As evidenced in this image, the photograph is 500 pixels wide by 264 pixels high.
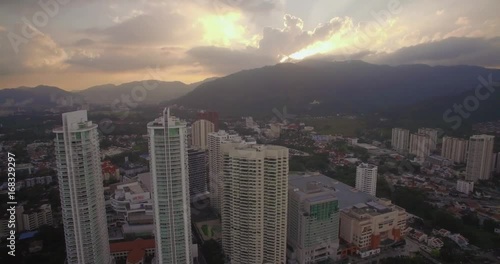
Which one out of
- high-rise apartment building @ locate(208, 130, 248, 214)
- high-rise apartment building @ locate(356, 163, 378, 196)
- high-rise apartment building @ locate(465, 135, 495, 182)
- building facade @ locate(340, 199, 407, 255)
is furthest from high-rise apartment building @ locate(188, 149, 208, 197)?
high-rise apartment building @ locate(465, 135, 495, 182)

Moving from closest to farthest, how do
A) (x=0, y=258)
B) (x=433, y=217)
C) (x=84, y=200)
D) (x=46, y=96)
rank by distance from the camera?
(x=84, y=200) → (x=0, y=258) → (x=433, y=217) → (x=46, y=96)

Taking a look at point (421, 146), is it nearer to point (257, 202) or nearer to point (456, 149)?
point (456, 149)

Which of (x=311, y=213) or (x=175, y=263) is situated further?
(x=311, y=213)

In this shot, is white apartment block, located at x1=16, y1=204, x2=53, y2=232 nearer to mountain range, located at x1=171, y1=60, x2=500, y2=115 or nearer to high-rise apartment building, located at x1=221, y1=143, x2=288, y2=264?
high-rise apartment building, located at x1=221, y1=143, x2=288, y2=264

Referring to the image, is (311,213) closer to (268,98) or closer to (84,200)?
(84,200)

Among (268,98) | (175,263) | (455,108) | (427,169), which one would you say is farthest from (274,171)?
(268,98)
